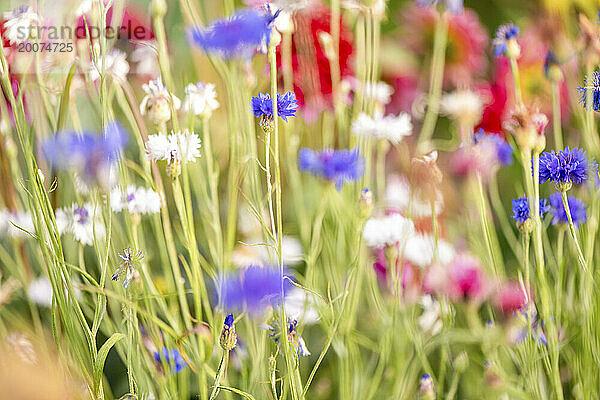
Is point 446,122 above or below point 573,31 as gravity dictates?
below

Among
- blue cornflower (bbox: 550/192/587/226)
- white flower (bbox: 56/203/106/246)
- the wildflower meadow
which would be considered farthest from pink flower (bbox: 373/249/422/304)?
white flower (bbox: 56/203/106/246)

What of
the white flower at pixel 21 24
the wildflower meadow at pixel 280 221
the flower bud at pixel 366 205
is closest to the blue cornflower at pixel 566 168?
the wildflower meadow at pixel 280 221

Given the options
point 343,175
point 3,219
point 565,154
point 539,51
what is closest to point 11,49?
point 3,219

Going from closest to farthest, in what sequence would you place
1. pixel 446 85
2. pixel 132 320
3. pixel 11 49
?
pixel 132 320, pixel 11 49, pixel 446 85

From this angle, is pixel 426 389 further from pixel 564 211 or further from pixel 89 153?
pixel 89 153

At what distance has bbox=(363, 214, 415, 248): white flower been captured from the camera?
1.51 feet

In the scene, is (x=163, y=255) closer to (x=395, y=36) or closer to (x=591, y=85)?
(x=591, y=85)

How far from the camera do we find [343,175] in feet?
1.40

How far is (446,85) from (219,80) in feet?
1.17

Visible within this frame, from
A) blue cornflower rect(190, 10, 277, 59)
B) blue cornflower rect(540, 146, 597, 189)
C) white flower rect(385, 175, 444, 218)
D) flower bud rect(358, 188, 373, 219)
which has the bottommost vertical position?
white flower rect(385, 175, 444, 218)

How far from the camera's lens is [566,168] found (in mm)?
356

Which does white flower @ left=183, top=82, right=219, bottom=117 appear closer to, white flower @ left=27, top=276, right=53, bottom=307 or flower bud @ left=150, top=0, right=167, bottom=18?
flower bud @ left=150, top=0, right=167, bottom=18

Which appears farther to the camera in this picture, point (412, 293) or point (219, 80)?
point (219, 80)

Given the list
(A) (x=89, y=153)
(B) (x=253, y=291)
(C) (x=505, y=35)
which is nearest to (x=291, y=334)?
(B) (x=253, y=291)
